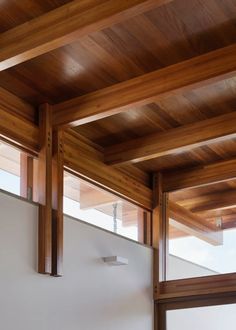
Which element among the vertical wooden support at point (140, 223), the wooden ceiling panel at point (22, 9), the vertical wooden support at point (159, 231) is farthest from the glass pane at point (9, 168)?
the vertical wooden support at point (159, 231)

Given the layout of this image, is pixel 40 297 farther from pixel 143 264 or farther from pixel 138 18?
pixel 138 18

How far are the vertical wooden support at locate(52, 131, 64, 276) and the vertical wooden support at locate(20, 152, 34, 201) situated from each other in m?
0.17

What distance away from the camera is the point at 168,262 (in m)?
5.64

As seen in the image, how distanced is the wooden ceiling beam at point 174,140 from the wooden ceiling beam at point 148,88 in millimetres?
821

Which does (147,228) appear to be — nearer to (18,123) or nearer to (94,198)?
(94,198)

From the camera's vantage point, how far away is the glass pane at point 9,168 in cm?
407

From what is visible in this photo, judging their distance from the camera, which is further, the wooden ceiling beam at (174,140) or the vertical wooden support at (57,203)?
the wooden ceiling beam at (174,140)

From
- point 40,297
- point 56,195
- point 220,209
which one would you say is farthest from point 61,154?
point 220,209

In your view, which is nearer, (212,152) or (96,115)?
(96,115)

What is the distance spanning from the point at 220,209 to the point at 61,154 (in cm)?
200

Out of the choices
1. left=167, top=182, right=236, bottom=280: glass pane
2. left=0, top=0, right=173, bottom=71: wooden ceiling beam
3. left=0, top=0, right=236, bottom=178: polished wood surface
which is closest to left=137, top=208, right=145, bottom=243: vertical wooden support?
left=167, top=182, right=236, bottom=280: glass pane

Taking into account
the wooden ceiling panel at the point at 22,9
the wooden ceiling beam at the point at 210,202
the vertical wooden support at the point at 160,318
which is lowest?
the vertical wooden support at the point at 160,318

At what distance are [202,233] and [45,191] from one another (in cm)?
202

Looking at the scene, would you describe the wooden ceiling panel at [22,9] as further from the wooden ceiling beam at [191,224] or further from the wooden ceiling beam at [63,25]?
the wooden ceiling beam at [191,224]
